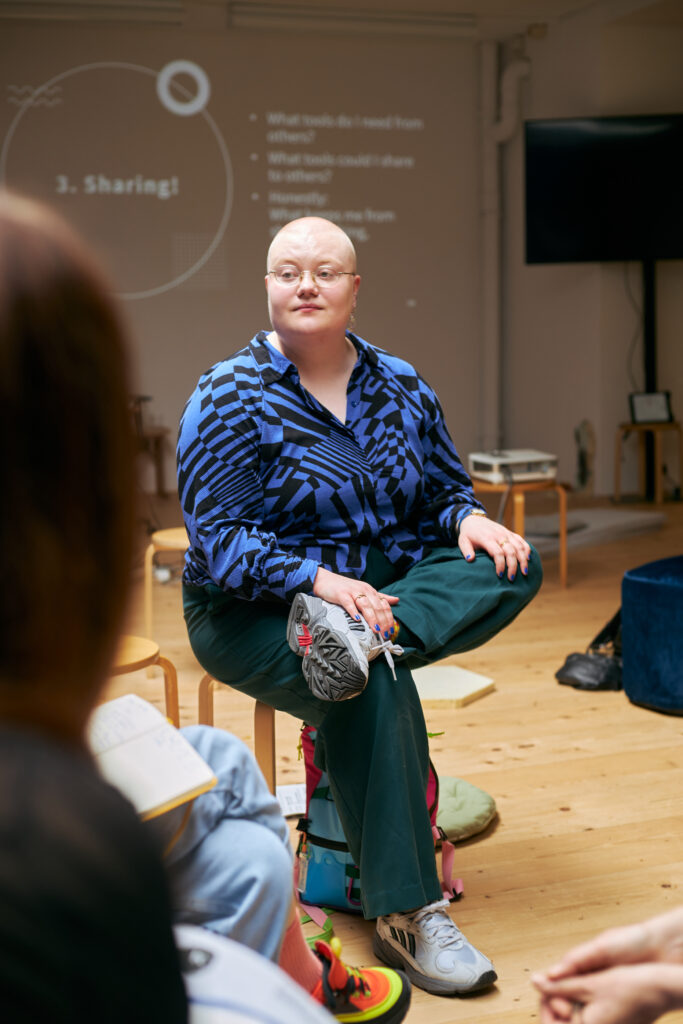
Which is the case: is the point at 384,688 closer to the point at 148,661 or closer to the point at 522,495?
the point at 148,661

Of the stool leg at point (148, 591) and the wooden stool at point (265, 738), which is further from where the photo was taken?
the stool leg at point (148, 591)

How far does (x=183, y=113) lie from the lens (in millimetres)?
6656

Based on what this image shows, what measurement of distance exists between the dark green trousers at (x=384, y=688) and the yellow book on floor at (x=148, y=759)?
1.97ft

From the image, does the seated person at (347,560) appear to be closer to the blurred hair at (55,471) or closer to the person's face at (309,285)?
the person's face at (309,285)

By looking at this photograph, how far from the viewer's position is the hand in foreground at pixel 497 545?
1.85m

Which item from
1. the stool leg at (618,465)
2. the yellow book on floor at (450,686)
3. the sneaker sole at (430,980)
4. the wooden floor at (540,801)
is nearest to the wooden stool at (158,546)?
the wooden floor at (540,801)

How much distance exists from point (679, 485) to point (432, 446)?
498cm

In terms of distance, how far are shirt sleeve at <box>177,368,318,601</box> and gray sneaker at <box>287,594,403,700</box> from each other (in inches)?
2.4

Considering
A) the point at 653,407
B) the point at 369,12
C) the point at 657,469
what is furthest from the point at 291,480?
the point at 369,12

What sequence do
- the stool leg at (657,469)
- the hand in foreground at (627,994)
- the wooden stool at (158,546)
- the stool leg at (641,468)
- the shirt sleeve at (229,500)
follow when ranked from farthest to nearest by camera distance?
the stool leg at (641,468) → the stool leg at (657,469) → the wooden stool at (158,546) → the shirt sleeve at (229,500) → the hand in foreground at (627,994)

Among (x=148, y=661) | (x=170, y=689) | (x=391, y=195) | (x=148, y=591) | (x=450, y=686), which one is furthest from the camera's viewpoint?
(x=391, y=195)

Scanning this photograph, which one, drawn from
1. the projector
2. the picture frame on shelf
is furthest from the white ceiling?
the projector

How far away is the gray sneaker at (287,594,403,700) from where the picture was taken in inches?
63.7

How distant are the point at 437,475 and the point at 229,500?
45 cm
